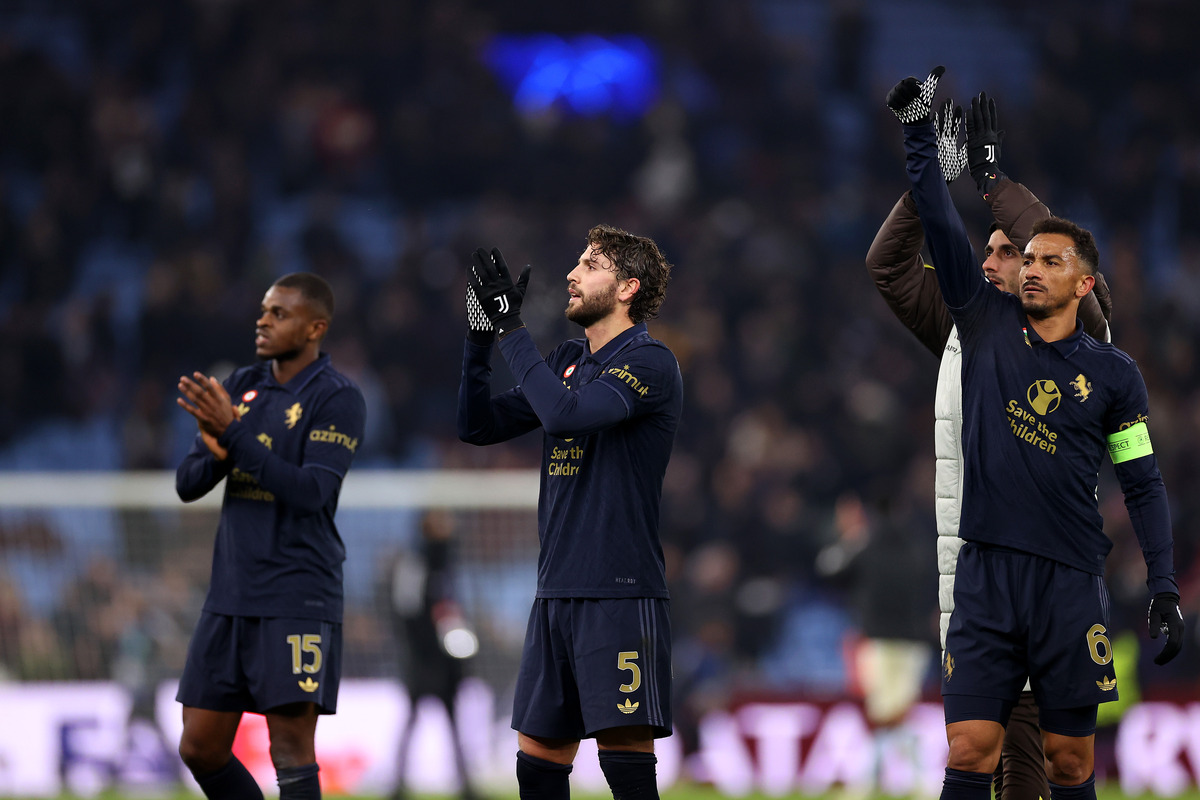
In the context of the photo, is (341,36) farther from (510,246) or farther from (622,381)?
(622,381)

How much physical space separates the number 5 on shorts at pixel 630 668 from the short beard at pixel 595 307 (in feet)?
3.93

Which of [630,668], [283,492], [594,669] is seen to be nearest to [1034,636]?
[630,668]

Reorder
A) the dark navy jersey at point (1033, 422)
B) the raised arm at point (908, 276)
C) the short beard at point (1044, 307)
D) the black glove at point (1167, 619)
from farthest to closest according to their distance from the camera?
the raised arm at point (908, 276), the short beard at point (1044, 307), the dark navy jersey at point (1033, 422), the black glove at point (1167, 619)

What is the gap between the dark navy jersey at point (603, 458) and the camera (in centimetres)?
489

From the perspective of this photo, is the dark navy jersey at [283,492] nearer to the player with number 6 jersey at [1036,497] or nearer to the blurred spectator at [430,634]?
the player with number 6 jersey at [1036,497]

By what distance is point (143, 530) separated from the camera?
438 inches

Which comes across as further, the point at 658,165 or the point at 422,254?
the point at 658,165

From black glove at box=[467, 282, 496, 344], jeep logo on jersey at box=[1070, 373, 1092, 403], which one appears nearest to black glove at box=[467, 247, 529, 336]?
black glove at box=[467, 282, 496, 344]

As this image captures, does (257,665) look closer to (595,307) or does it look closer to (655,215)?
(595,307)

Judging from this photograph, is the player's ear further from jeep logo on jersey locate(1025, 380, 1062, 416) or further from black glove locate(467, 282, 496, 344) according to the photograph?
jeep logo on jersey locate(1025, 380, 1062, 416)

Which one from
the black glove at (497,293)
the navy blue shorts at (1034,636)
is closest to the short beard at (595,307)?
the black glove at (497,293)

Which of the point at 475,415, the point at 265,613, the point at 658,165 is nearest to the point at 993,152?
the point at 475,415

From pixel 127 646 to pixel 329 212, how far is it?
→ 6.76 meters

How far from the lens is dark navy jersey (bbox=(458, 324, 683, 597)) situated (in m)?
4.89
